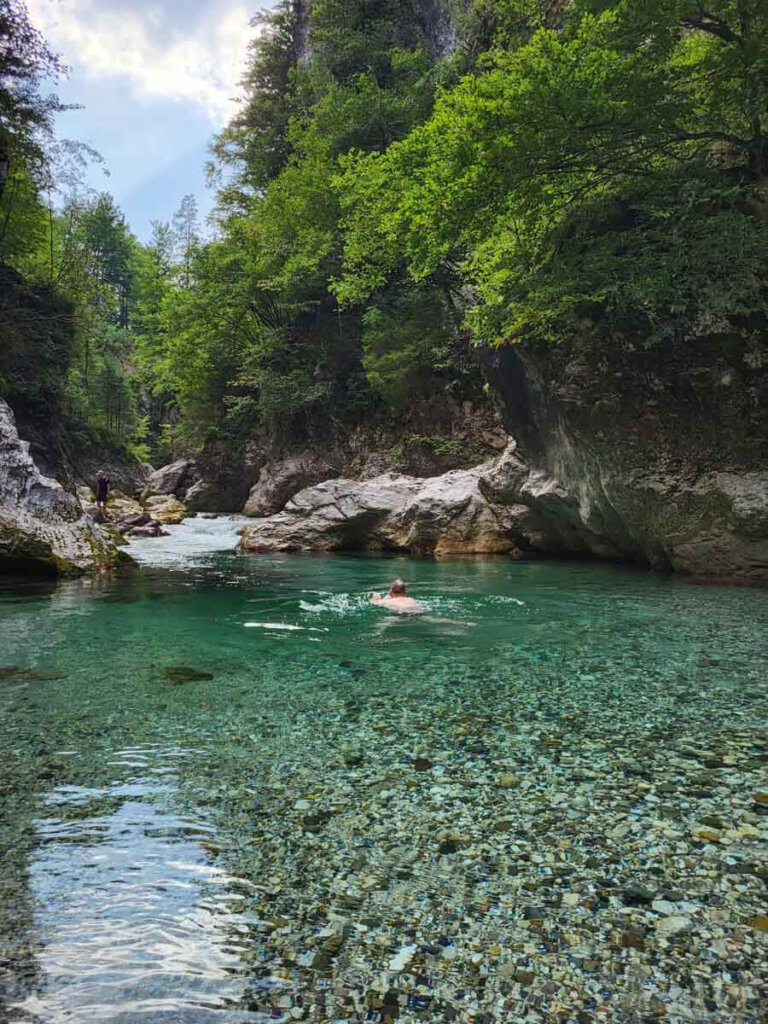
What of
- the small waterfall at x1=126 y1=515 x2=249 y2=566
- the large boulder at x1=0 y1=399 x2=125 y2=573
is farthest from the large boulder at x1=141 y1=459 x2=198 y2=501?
the large boulder at x1=0 y1=399 x2=125 y2=573

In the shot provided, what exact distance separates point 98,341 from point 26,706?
22.5 m

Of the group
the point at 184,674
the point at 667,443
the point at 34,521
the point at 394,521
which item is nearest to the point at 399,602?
the point at 184,674

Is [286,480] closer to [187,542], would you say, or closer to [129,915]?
[187,542]

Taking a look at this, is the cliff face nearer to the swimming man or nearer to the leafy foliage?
the leafy foliage

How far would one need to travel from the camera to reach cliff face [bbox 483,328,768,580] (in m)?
10.9

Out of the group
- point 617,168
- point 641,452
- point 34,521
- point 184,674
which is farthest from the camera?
point 34,521

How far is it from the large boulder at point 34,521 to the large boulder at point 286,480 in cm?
1638

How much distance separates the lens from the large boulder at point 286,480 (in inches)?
1173

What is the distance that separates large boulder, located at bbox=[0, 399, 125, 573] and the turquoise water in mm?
5810

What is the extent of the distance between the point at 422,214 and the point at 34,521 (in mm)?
9745

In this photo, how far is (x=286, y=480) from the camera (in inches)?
1190

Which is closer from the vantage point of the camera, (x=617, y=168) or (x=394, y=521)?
(x=617, y=168)

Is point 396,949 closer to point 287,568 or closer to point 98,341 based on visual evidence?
point 287,568

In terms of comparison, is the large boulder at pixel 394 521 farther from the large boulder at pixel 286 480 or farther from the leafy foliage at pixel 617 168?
the large boulder at pixel 286 480
